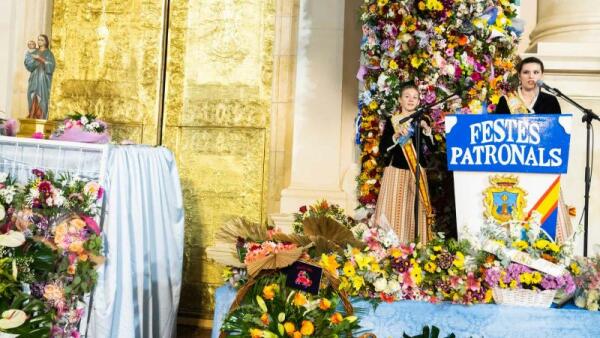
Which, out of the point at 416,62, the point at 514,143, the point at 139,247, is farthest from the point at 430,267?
the point at 416,62

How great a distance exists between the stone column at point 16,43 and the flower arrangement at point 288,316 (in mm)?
5146

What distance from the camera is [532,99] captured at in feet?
13.4

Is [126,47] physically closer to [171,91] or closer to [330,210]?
[171,91]

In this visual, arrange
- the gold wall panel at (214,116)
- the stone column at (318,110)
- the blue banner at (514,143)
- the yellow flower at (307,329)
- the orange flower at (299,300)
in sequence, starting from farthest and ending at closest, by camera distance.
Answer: the gold wall panel at (214,116), the stone column at (318,110), the blue banner at (514,143), the orange flower at (299,300), the yellow flower at (307,329)

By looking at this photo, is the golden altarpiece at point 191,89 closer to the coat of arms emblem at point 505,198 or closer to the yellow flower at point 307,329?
the coat of arms emblem at point 505,198

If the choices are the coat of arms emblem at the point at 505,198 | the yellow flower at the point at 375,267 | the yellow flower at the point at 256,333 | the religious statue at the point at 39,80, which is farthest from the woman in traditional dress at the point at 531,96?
the religious statue at the point at 39,80

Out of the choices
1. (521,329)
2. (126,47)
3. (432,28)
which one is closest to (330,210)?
(432,28)

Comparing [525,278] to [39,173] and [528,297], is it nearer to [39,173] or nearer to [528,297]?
[528,297]

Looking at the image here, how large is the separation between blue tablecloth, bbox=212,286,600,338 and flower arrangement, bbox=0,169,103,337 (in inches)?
71.8

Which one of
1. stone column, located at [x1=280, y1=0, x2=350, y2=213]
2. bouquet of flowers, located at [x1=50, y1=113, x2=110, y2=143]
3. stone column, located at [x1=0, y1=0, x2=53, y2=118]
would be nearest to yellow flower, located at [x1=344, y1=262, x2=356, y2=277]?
bouquet of flowers, located at [x1=50, y1=113, x2=110, y2=143]

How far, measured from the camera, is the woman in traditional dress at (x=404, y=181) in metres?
4.44

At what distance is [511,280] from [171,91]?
4782 millimetres

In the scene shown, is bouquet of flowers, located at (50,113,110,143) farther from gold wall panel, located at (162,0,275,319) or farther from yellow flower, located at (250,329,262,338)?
yellow flower, located at (250,329,262,338)

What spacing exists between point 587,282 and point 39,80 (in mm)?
4499
